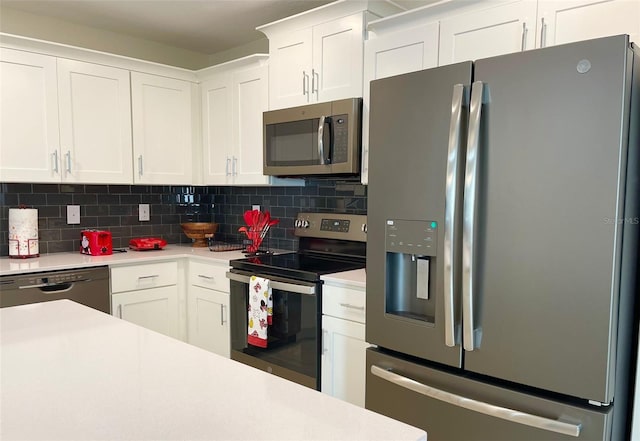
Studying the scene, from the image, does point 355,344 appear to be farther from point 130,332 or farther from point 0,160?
point 0,160

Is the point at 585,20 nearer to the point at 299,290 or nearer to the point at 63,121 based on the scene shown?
the point at 299,290

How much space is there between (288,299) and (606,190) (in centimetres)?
161

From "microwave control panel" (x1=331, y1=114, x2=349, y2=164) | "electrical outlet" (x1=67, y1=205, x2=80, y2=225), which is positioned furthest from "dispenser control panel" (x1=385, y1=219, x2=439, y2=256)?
"electrical outlet" (x1=67, y1=205, x2=80, y2=225)

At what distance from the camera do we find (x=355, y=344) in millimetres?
2205

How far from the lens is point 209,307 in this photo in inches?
122

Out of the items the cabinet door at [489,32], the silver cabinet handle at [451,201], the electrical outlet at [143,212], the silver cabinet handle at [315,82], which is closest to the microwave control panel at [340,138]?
the silver cabinet handle at [315,82]

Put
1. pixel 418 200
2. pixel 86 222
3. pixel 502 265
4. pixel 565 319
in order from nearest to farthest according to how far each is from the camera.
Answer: pixel 565 319 < pixel 502 265 < pixel 418 200 < pixel 86 222

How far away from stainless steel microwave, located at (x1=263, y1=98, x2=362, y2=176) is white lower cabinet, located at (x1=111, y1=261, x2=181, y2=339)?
1.01m

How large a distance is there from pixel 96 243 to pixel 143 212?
601 millimetres

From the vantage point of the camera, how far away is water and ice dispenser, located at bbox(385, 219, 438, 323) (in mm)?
1670

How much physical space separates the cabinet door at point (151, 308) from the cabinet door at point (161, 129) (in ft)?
2.64

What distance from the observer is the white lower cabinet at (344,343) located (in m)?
2.19

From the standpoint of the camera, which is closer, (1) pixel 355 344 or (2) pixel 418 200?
(2) pixel 418 200

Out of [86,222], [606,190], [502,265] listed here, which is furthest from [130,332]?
[86,222]
